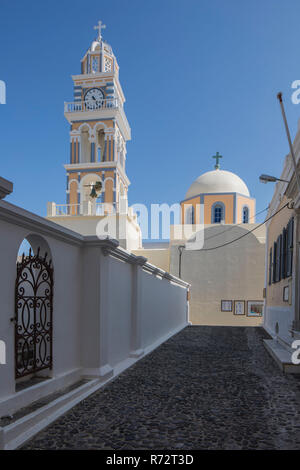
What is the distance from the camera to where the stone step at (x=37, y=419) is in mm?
3277

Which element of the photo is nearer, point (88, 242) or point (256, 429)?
point (256, 429)

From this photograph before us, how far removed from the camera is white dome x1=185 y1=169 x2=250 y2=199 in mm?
27406

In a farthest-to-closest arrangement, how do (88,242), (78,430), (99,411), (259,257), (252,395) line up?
(259,257)
(88,242)
(252,395)
(99,411)
(78,430)

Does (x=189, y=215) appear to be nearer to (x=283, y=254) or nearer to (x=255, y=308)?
(x=255, y=308)

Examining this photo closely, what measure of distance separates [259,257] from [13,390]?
63.8 feet

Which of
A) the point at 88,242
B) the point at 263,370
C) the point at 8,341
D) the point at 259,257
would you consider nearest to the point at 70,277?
the point at 88,242

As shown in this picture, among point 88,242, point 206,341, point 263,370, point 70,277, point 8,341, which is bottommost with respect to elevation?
point 206,341

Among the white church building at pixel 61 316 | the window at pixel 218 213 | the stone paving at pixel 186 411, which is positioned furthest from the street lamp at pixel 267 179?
the window at pixel 218 213

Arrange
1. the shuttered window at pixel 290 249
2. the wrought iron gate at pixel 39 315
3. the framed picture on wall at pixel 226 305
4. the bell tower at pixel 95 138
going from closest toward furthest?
1. the wrought iron gate at pixel 39 315
2. the shuttered window at pixel 290 249
3. the framed picture on wall at pixel 226 305
4. the bell tower at pixel 95 138

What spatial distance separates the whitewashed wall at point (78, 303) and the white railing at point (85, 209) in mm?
12979

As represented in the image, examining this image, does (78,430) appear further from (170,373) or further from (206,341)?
(206,341)

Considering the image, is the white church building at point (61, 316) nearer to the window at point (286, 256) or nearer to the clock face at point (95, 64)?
the window at point (286, 256)

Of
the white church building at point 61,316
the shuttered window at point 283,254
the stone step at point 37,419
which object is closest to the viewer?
the stone step at point 37,419

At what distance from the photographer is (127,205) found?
21594mm
